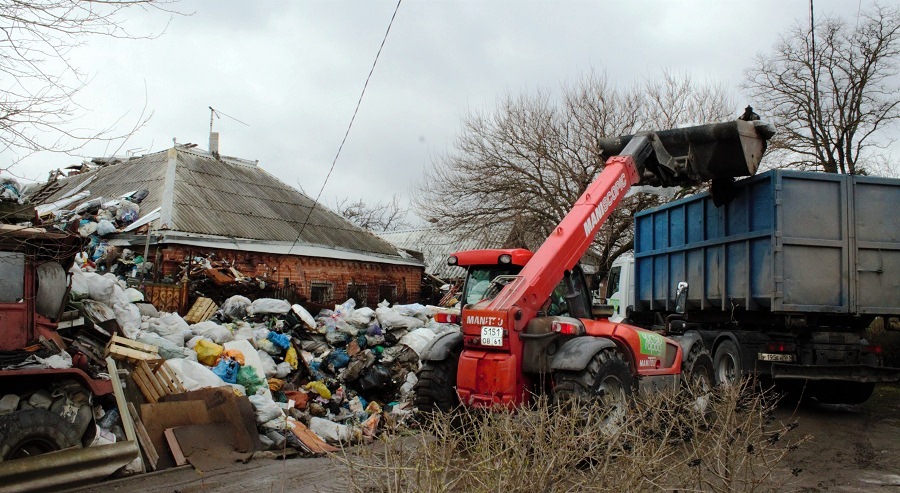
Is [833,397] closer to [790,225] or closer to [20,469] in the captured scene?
[790,225]

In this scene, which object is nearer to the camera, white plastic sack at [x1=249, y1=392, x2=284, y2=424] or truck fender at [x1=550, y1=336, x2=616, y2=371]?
truck fender at [x1=550, y1=336, x2=616, y2=371]

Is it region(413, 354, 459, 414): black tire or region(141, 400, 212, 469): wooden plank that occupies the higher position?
region(413, 354, 459, 414): black tire

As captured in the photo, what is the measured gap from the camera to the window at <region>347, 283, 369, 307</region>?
68.5 feet

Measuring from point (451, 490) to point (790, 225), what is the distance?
7288 mm

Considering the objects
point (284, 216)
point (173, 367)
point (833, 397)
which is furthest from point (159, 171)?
point (833, 397)

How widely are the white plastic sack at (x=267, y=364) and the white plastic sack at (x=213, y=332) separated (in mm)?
525

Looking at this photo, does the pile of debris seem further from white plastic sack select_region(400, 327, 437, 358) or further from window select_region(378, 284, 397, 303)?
window select_region(378, 284, 397, 303)

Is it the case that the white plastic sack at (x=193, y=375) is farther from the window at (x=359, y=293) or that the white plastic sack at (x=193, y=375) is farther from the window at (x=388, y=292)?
the window at (x=388, y=292)

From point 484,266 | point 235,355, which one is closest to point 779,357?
point 484,266

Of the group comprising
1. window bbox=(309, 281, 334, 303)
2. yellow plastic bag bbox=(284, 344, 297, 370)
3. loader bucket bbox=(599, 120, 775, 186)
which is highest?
loader bucket bbox=(599, 120, 775, 186)

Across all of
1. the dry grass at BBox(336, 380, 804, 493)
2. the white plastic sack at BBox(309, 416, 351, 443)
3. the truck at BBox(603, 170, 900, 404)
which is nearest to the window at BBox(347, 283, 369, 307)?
the white plastic sack at BBox(309, 416, 351, 443)

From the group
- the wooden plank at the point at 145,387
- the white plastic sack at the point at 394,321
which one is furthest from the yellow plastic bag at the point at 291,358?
the wooden plank at the point at 145,387

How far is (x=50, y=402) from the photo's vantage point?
21.7ft

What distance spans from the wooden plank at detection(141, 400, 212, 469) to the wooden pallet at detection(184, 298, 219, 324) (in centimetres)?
435
